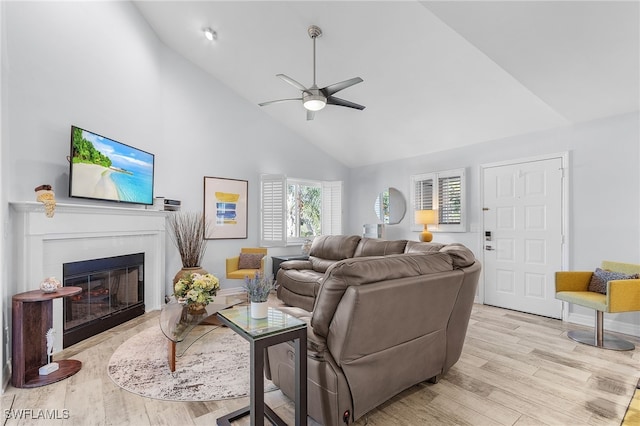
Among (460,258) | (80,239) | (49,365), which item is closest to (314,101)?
(460,258)

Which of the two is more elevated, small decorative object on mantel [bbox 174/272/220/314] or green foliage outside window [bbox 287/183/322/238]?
green foliage outside window [bbox 287/183/322/238]

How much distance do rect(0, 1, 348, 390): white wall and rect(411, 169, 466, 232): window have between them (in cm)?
203

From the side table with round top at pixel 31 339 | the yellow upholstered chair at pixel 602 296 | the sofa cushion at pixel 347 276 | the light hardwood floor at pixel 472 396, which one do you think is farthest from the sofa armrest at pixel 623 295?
the side table with round top at pixel 31 339

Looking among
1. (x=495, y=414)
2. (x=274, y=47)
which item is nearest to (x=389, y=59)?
(x=274, y=47)

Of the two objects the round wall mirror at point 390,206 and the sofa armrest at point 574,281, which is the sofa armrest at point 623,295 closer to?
the sofa armrest at point 574,281

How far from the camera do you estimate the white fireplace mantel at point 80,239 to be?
2.64 m

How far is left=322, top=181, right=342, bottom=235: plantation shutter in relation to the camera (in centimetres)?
678

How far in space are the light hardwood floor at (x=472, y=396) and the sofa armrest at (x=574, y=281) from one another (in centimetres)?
70

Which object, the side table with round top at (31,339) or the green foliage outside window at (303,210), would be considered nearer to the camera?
the side table with round top at (31,339)

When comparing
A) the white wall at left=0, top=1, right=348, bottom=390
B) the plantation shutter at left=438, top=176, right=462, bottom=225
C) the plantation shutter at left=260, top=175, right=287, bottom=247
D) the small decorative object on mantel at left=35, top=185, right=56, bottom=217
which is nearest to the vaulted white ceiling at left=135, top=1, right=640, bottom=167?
the white wall at left=0, top=1, right=348, bottom=390

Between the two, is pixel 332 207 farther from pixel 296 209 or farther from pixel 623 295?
pixel 623 295

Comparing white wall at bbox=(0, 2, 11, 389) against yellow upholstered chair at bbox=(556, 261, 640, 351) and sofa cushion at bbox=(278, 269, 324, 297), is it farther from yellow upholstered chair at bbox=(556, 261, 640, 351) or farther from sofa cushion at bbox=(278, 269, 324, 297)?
yellow upholstered chair at bbox=(556, 261, 640, 351)

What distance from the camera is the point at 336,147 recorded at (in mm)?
6504

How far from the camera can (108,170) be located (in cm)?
352
